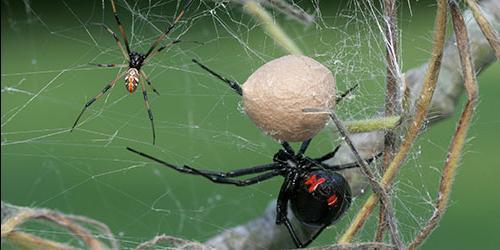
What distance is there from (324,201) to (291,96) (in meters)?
0.21

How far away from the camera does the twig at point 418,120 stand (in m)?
0.63

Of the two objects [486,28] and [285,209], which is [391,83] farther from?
[285,209]

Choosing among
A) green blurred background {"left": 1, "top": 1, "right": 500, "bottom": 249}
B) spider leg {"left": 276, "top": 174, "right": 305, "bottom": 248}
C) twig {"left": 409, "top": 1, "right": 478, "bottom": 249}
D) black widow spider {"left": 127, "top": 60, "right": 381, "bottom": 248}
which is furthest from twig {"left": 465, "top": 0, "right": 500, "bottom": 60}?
green blurred background {"left": 1, "top": 1, "right": 500, "bottom": 249}

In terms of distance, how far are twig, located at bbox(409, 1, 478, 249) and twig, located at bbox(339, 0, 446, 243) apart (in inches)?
0.9

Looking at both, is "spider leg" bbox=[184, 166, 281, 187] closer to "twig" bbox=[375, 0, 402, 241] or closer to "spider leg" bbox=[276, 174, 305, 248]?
"spider leg" bbox=[276, 174, 305, 248]

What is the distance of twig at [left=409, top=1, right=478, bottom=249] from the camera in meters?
0.60

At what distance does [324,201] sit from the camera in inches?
34.4

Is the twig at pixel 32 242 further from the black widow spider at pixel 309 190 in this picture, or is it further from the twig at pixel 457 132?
the twig at pixel 457 132

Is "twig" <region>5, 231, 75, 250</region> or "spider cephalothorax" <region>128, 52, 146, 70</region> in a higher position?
"spider cephalothorax" <region>128, 52, 146, 70</region>

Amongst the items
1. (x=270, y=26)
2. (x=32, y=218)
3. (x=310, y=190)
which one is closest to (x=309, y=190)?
(x=310, y=190)

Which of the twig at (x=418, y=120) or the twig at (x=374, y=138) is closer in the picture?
the twig at (x=418, y=120)

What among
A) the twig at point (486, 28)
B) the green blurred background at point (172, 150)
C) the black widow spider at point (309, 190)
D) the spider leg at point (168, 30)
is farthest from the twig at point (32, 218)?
the green blurred background at point (172, 150)

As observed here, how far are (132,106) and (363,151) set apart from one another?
92cm

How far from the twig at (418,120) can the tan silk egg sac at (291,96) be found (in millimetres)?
73
